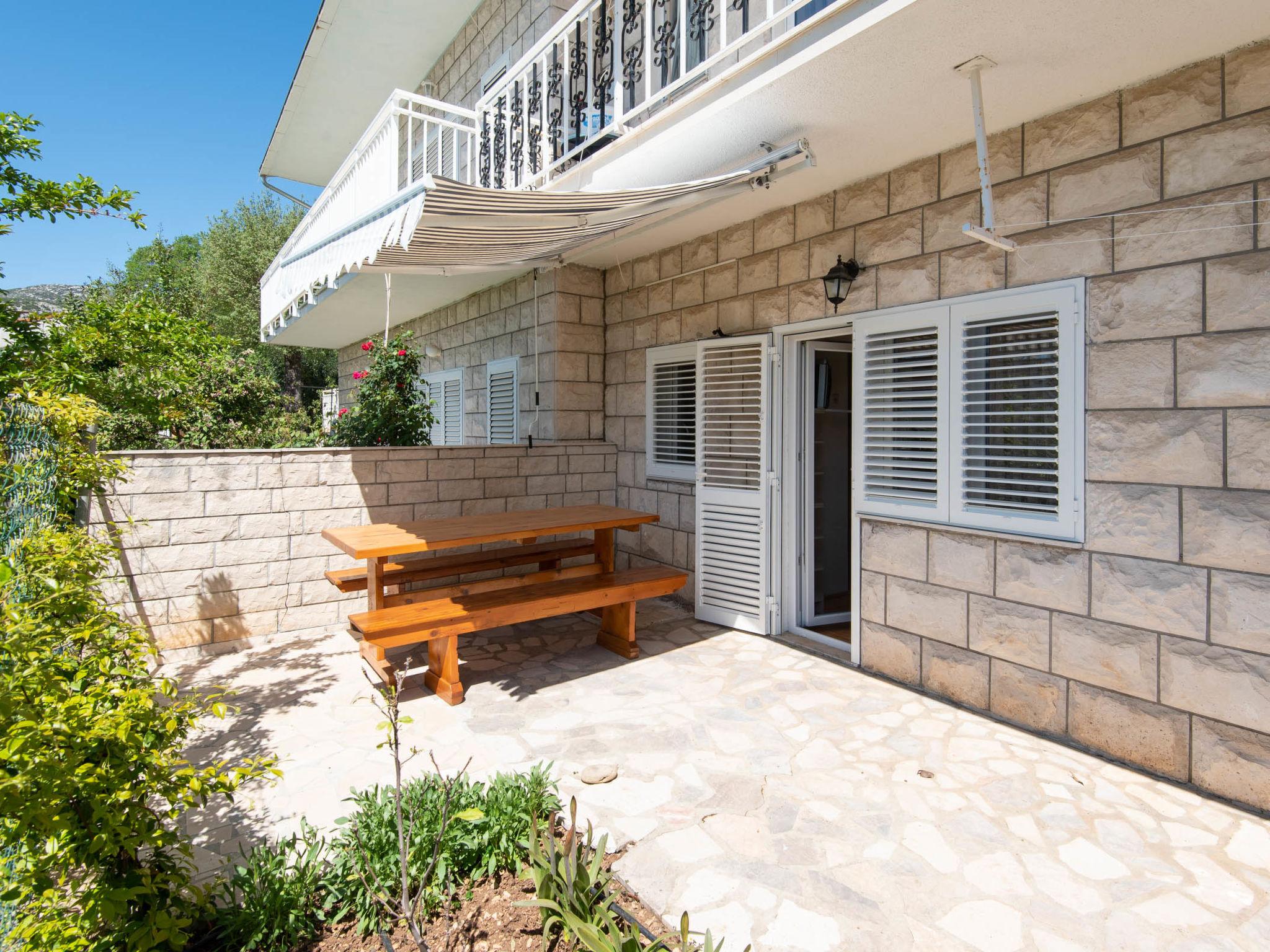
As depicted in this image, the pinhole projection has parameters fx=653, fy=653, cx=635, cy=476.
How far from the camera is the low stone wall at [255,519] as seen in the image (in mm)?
5559

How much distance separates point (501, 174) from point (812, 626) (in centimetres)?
591

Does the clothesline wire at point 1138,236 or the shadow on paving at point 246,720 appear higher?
the clothesline wire at point 1138,236

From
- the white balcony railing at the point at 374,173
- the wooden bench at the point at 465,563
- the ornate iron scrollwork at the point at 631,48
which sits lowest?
the wooden bench at the point at 465,563

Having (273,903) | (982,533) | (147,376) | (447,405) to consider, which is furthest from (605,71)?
(447,405)

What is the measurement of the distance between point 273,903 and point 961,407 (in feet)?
15.6

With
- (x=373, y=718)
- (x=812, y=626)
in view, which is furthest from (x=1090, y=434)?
(x=373, y=718)

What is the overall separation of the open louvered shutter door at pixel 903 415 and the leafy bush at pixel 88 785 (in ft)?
14.7

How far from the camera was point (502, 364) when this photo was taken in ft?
30.3

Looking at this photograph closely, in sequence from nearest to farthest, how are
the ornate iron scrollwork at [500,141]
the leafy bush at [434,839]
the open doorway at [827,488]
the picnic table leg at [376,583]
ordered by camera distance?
the leafy bush at [434,839], the picnic table leg at [376,583], the open doorway at [827,488], the ornate iron scrollwork at [500,141]

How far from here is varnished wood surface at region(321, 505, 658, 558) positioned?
491 centimetres

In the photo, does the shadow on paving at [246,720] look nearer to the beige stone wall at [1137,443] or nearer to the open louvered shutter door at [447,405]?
the beige stone wall at [1137,443]

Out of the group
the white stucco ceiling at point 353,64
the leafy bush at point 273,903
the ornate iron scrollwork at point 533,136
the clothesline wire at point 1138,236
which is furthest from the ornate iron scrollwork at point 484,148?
the leafy bush at point 273,903

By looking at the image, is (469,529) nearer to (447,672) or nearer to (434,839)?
(447,672)

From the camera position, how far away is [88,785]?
1832 mm
